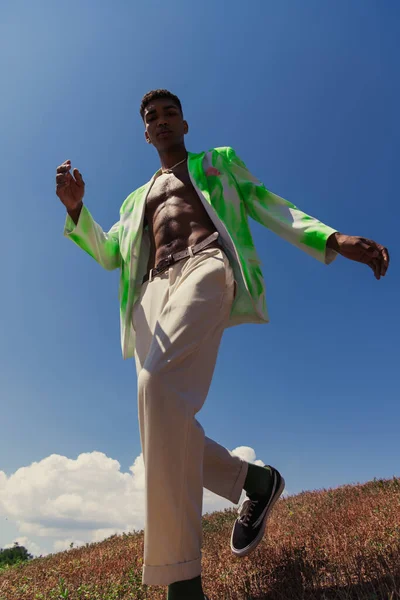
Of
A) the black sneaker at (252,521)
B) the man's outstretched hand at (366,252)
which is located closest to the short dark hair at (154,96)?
Answer: the man's outstretched hand at (366,252)

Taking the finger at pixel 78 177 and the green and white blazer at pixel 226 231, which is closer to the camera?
the green and white blazer at pixel 226 231

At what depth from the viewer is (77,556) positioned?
21.9 ft

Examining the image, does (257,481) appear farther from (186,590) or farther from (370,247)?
(370,247)

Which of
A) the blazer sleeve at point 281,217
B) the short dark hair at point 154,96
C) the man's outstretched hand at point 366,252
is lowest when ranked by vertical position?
the man's outstretched hand at point 366,252

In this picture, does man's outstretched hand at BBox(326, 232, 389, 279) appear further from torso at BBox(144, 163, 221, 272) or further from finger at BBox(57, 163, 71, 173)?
finger at BBox(57, 163, 71, 173)

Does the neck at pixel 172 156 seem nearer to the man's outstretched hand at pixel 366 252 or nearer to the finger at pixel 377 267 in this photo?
the man's outstretched hand at pixel 366 252

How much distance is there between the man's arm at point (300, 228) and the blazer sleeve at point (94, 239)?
141 cm

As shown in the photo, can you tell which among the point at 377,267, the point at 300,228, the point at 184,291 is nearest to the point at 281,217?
the point at 300,228

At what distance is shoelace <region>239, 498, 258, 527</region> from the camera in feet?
13.4

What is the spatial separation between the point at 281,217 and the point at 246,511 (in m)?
2.57

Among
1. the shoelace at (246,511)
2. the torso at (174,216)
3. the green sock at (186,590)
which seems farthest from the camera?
the shoelace at (246,511)

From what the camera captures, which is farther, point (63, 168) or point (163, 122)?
point (163, 122)

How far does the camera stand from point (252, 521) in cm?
403

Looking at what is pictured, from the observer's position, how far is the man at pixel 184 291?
2.79 meters
